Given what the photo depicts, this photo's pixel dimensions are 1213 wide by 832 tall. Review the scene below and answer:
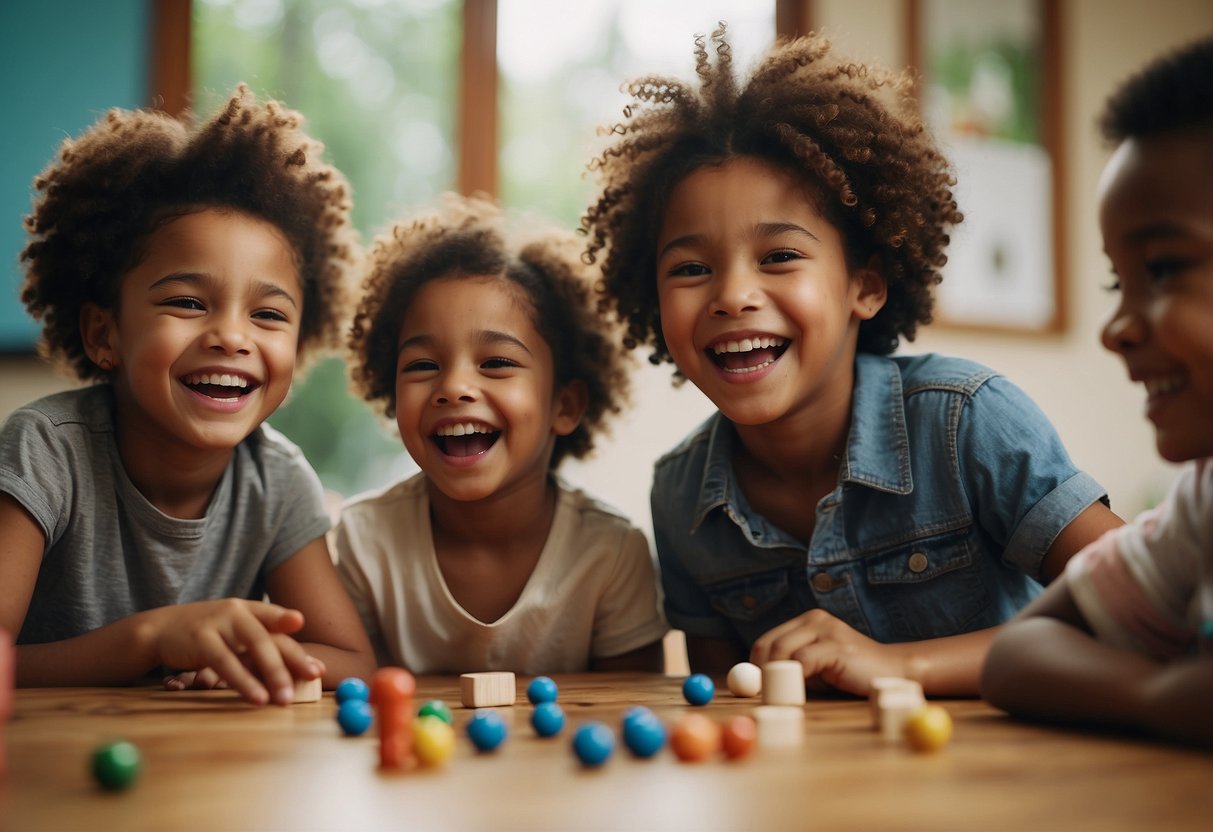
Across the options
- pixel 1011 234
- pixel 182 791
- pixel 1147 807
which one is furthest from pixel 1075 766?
pixel 1011 234

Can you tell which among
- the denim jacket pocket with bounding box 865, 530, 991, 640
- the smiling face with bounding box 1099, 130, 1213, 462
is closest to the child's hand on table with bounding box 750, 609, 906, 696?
the denim jacket pocket with bounding box 865, 530, 991, 640

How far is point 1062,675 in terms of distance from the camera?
81 cm

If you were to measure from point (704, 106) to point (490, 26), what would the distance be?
1597mm

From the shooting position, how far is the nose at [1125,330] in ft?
2.71

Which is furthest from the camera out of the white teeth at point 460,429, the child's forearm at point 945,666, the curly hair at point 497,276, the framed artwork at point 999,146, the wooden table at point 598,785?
the framed artwork at point 999,146

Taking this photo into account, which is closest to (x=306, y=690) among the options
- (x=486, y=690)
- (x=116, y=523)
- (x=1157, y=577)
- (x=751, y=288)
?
(x=486, y=690)

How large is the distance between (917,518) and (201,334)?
0.89 meters

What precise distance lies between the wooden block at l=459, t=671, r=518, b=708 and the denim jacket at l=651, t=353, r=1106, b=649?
455mm

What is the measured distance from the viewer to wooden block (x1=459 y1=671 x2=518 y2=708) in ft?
3.41

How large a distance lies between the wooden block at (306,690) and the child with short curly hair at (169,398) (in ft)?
0.60

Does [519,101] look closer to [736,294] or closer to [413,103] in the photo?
[413,103]

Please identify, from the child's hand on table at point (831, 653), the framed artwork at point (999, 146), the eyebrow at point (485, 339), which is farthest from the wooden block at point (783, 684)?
the framed artwork at point (999, 146)

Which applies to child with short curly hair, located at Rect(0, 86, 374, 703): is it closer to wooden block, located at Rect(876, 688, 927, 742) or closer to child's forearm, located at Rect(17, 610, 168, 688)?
child's forearm, located at Rect(17, 610, 168, 688)

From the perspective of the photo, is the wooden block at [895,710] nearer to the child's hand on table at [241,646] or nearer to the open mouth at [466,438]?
the child's hand on table at [241,646]
